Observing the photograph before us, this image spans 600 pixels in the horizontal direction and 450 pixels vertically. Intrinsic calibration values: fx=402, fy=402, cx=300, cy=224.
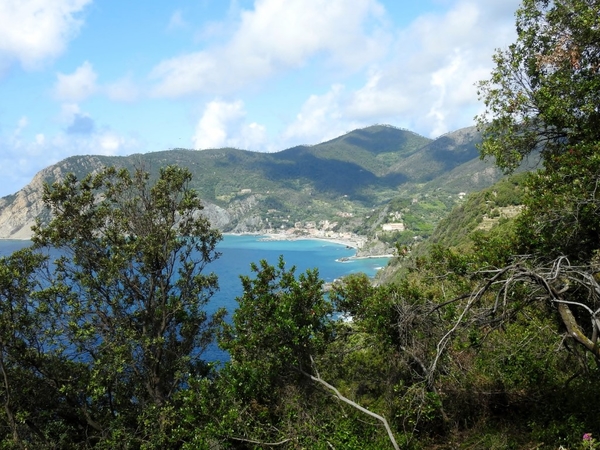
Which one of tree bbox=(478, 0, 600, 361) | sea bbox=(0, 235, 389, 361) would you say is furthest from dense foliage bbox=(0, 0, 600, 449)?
sea bbox=(0, 235, 389, 361)

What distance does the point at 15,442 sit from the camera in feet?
32.7

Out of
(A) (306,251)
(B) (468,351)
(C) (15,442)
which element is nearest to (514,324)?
(B) (468,351)

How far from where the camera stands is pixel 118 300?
1309 cm

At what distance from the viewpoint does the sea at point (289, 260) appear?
81375 millimetres

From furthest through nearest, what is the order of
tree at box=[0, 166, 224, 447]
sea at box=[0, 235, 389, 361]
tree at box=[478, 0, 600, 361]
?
1. sea at box=[0, 235, 389, 361]
2. tree at box=[0, 166, 224, 447]
3. tree at box=[478, 0, 600, 361]

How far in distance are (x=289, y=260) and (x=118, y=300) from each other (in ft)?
385

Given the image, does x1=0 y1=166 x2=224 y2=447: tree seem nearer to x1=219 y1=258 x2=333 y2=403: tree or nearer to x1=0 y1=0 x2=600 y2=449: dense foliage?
x1=0 y1=0 x2=600 y2=449: dense foliage

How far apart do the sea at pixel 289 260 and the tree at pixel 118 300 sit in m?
47.4

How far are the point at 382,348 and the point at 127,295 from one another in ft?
29.2

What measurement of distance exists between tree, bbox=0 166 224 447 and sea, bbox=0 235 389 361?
4744cm

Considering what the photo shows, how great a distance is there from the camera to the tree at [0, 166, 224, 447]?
11594 mm

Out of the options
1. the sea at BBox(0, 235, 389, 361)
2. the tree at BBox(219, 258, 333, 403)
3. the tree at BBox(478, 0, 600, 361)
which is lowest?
the sea at BBox(0, 235, 389, 361)

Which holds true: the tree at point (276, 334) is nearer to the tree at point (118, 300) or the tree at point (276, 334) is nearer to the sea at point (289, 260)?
the tree at point (118, 300)

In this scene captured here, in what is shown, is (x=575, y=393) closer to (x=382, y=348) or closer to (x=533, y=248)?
(x=533, y=248)
